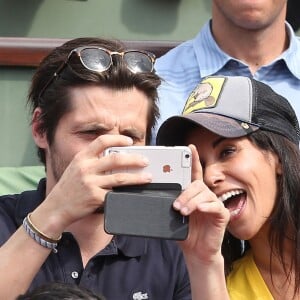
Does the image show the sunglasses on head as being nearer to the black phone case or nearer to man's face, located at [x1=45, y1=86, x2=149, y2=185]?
man's face, located at [x1=45, y1=86, x2=149, y2=185]

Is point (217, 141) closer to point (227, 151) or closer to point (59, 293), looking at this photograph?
point (227, 151)

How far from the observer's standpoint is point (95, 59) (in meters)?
2.04

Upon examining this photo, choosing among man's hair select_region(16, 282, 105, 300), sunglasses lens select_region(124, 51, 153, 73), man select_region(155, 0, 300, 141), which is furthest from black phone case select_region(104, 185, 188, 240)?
man select_region(155, 0, 300, 141)

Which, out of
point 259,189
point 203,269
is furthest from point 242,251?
point 203,269

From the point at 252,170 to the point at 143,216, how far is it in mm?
453

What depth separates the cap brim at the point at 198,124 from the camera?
2.00 metres

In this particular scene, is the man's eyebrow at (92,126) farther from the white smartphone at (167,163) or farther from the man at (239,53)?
the man at (239,53)

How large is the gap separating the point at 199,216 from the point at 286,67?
1.16 m

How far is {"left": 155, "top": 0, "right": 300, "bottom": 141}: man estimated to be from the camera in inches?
108

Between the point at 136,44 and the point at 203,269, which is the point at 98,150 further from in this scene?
the point at 136,44

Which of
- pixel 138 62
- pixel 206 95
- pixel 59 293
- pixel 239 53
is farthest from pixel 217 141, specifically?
pixel 239 53

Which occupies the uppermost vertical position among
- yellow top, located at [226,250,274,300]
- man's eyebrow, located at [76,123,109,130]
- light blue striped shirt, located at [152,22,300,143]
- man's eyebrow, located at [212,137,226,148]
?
man's eyebrow, located at [76,123,109,130]

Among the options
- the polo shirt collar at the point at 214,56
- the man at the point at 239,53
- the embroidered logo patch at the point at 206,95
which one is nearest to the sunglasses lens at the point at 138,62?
the embroidered logo patch at the point at 206,95

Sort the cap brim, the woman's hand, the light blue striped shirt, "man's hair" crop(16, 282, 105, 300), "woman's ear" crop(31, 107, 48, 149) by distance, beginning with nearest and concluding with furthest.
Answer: "man's hair" crop(16, 282, 105, 300)
the woman's hand
the cap brim
"woman's ear" crop(31, 107, 48, 149)
the light blue striped shirt
